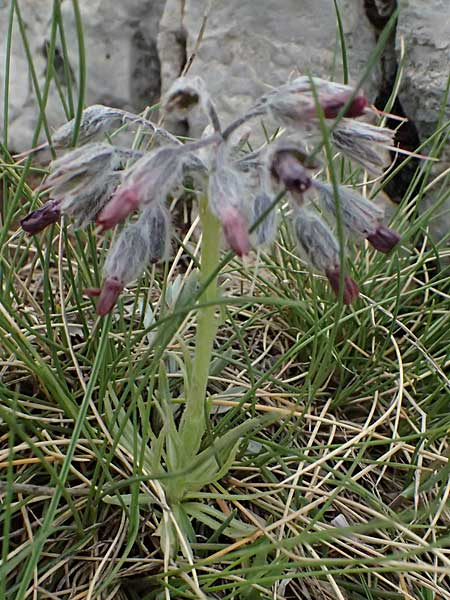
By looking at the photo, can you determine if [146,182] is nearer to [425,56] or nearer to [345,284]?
[345,284]

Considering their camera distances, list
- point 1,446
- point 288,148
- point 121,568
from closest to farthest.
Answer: point 288,148
point 121,568
point 1,446

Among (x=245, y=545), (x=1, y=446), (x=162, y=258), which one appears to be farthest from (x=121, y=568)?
(x=162, y=258)

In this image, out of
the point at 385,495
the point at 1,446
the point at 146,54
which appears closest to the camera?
the point at 1,446

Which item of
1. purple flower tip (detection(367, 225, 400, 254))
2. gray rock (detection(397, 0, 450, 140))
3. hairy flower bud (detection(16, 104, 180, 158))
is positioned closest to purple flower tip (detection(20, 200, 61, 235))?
hairy flower bud (detection(16, 104, 180, 158))

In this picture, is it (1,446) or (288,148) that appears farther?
(1,446)

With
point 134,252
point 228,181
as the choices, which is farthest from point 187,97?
point 134,252

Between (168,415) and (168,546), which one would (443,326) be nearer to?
(168,415)

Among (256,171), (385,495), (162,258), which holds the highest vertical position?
(256,171)

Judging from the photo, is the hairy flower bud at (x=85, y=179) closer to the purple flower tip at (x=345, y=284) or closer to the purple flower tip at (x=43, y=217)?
the purple flower tip at (x=43, y=217)
